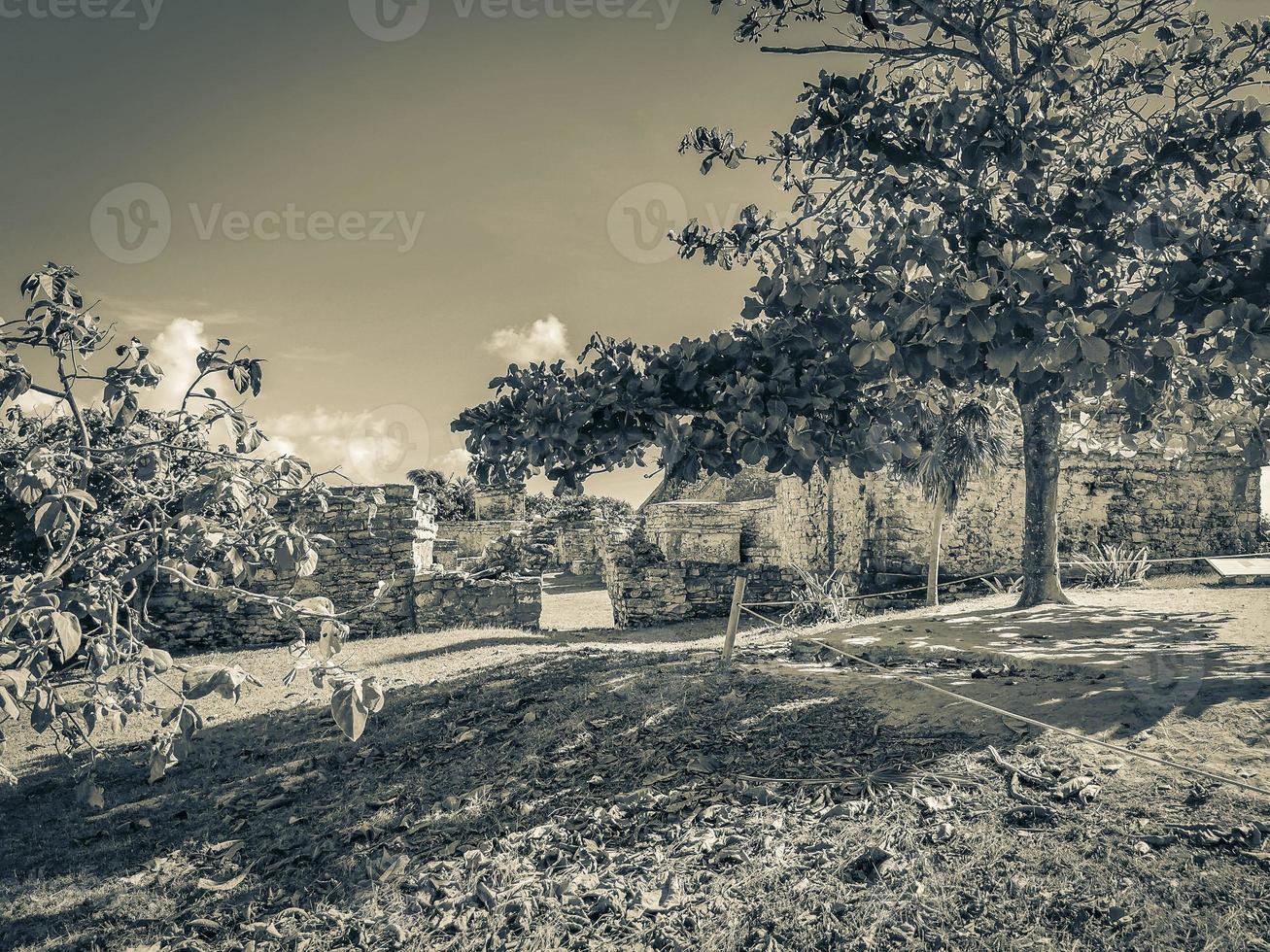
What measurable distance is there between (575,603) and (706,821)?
14311 millimetres

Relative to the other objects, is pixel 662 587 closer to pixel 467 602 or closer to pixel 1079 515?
pixel 467 602

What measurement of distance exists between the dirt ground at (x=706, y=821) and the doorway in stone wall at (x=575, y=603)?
7.39m

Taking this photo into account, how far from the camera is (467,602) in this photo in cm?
1266

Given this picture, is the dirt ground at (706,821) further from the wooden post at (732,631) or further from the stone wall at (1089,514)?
the stone wall at (1089,514)

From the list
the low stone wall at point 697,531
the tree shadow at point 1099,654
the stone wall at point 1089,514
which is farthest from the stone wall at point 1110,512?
the tree shadow at point 1099,654

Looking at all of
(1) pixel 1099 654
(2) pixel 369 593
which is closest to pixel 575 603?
(2) pixel 369 593

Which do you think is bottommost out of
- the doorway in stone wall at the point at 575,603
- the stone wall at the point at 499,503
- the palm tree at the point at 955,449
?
the doorway in stone wall at the point at 575,603

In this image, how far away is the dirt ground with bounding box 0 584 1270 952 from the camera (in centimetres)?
301

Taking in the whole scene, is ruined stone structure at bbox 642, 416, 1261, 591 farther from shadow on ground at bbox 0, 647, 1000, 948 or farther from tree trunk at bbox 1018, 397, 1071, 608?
shadow on ground at bbox 0, 647, 1000, 948

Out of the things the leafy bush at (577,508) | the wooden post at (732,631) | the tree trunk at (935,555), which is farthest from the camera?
the leafy bush at (577,508)

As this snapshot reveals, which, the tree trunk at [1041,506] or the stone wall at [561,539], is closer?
the tree trunk at [1041,506]

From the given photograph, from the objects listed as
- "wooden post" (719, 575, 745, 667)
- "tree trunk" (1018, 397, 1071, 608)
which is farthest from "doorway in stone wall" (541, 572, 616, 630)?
"tree trunk" (1018, 397, 1071, 608)

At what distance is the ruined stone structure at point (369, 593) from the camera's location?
12484mm

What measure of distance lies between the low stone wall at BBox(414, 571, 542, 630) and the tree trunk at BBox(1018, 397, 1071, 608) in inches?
308
